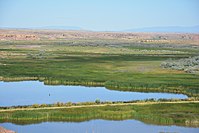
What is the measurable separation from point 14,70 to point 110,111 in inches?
1373

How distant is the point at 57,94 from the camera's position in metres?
51.6

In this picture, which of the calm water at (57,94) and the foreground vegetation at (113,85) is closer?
the foreground vegetation at (113,85)

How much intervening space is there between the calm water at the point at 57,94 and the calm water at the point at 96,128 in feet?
32.3

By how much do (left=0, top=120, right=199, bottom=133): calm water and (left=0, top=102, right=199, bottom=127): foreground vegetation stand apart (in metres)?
1.21

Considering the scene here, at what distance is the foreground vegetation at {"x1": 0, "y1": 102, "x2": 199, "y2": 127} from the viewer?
3703cm

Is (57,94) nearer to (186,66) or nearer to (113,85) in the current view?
(113,85)

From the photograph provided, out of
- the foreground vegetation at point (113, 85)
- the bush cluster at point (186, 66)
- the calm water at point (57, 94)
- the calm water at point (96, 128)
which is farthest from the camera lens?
the bush cluster at point (186, 66)

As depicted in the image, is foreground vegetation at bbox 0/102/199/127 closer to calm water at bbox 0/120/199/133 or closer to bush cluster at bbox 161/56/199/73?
calm water at bbox 0/120/199/133

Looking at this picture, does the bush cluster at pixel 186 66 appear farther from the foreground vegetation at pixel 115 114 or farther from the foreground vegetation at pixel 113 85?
the foreground vegetation at pixel 115 114

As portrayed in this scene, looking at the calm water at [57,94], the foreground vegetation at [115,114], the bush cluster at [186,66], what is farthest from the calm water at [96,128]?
the bush cluster at [186,66]

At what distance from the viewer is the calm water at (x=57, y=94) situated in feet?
156

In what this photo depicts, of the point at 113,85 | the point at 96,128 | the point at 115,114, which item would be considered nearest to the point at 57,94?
the point at 113,85

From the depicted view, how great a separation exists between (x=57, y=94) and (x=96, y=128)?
57.5ft

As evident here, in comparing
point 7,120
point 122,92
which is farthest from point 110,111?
point 122,92
